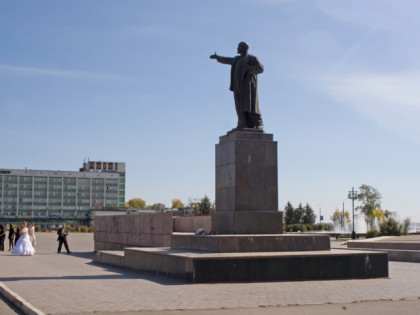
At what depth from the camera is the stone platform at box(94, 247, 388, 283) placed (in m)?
12.4

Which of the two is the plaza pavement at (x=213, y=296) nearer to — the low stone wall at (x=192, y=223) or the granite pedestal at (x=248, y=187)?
the granite pedestal at (x=248, y=187)

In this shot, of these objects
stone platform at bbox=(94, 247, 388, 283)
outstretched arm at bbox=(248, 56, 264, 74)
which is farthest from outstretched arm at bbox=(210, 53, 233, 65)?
stone platform at bbox=(94, 247, 388, 283)

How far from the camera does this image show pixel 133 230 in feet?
88.0

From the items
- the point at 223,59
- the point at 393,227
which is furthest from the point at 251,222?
the point at 393,227

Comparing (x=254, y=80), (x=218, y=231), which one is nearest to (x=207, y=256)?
(x=218, y=231)

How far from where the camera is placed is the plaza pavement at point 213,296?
30.0 ft

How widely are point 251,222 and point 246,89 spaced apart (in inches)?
151

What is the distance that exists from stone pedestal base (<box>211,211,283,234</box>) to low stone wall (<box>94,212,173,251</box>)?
7.00m

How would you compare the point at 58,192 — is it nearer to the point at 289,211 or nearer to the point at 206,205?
the point at 289,211

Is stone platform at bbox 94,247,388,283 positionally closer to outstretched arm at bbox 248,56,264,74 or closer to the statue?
the statue

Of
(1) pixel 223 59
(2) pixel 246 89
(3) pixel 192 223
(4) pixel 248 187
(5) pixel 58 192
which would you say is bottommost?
(3) pixel 192 223

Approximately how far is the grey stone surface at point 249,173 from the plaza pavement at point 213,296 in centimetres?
289

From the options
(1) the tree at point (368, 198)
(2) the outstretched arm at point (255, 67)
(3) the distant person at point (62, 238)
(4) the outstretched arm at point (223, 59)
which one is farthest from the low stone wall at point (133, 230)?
(1) the tree at point (368, 198)

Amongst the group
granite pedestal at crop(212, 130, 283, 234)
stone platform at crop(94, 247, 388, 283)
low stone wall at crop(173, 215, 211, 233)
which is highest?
granite pedestal at crop(212, 130, 283, 234)
